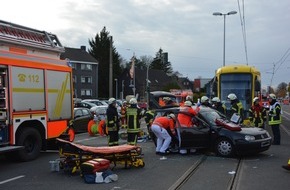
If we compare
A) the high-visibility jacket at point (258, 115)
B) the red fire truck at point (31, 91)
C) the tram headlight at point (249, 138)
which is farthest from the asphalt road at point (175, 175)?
the high-visibility jacket at point (258, 115)

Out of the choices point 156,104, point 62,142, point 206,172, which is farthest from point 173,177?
point 156,104

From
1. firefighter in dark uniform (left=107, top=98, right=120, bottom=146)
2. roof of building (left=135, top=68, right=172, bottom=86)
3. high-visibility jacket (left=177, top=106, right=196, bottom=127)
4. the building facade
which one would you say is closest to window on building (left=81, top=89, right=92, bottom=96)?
the building facade

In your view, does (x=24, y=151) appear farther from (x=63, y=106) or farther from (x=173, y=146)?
(x=173, y=146)

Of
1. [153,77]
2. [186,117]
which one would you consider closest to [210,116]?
[186,117]

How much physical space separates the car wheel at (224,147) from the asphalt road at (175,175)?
24cm

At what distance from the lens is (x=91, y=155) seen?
8.89 m

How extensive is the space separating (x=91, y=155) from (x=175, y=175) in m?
1.96

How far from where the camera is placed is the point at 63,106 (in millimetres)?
12156

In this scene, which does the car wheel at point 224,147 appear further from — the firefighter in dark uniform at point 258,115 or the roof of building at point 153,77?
the roof of building at point 153,77

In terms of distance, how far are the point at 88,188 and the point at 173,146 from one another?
4724mm

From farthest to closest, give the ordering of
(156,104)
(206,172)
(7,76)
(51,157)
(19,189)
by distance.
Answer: (156,104), (51,157), (7,76), (206,172), (19,189)

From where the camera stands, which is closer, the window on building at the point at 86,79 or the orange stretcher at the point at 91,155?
the orange stretcher at the point at 91,155

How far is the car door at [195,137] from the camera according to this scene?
37.1 feet

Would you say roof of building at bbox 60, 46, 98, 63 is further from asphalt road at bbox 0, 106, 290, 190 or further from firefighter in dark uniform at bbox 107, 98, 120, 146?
asphalt road at bbox 0, 106, 290, 190
